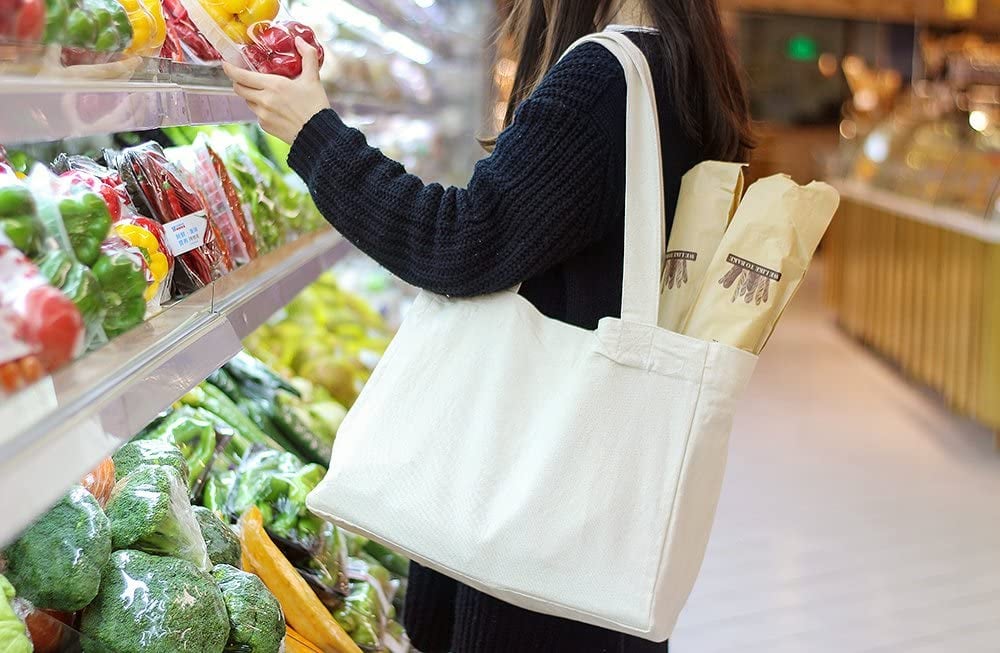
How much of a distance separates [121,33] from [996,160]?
475 centimetres

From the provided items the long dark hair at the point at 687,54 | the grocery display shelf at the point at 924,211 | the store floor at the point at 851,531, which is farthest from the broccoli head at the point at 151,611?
the grocery display shelf at the point at 924,211

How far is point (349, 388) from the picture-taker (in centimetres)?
283

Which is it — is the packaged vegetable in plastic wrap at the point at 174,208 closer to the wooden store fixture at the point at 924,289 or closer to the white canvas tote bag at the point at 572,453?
the white canvas tote bag at the point at 572,453

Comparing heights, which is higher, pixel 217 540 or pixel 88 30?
pixel 88 30

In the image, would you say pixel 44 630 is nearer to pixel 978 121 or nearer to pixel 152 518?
pixel 152 518

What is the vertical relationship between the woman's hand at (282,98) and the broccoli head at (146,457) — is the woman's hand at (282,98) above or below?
above

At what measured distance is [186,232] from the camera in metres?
1.47

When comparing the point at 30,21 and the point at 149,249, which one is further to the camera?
the point at 149,249

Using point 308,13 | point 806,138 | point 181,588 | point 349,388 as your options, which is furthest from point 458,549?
point 806,138

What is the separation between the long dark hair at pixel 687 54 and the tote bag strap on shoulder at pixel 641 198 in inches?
4.5

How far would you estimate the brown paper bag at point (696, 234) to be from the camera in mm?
1386

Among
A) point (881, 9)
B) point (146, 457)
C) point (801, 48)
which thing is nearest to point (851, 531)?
point (146, 457)

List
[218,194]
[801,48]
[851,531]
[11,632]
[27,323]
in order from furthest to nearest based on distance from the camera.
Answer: [801,48], [851,531], [218,194], [11,632], [27,323]

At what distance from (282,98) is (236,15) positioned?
5.7 inches
